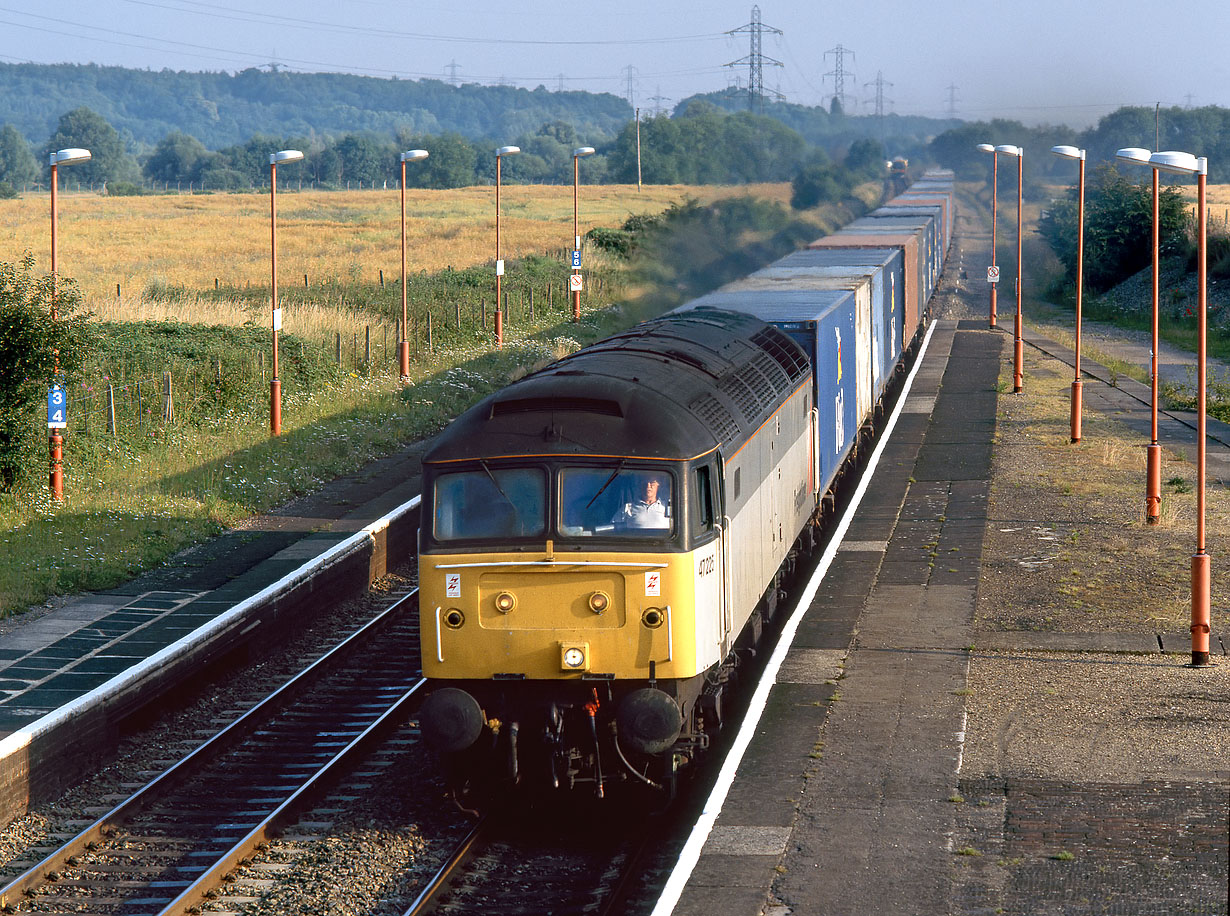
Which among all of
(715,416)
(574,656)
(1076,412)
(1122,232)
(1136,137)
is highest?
(1136,137)

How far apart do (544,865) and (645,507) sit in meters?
2.82

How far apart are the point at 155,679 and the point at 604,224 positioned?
66.7 metres

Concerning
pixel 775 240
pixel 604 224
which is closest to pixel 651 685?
pixel 775 240

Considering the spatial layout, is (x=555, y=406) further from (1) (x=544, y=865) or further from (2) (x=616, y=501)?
(1) (x=544, y=865)

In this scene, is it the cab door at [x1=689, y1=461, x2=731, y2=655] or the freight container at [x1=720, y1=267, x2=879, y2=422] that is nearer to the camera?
the cab door at [x1=689, y1=461, x2=731, y2=655]

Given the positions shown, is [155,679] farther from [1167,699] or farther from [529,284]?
[529,284]

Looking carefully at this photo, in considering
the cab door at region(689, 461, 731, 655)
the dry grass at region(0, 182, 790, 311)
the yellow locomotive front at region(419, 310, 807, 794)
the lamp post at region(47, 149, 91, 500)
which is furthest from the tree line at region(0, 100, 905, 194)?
the yellow locomotive front at region(419, 310, 807, 794)

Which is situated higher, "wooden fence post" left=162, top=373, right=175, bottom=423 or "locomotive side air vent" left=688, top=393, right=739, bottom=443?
"locomotive side air vent" left=688, top=393, right=739, bottom=443

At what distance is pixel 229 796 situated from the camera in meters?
12.3

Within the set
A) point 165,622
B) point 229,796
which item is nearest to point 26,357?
point 165,622

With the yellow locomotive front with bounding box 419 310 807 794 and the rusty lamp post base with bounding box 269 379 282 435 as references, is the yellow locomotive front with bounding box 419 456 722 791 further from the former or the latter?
the rusty lamp post base with bounding box 269 379 282 435

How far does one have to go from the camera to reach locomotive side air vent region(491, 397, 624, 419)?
1104 centimetres

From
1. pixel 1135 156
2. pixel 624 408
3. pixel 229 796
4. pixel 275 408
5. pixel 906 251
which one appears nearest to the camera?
pixel 624 408

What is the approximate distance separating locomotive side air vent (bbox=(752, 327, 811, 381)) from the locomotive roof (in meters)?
1.76
